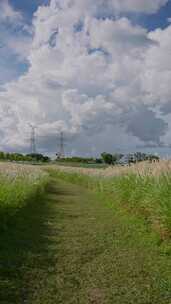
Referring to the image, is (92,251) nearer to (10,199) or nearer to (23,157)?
(10,199)

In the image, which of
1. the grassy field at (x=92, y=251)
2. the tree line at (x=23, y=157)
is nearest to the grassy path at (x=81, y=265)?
the grassy field at (x=92, y=251)

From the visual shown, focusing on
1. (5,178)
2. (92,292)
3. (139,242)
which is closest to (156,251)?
(139,242)

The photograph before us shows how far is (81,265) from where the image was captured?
6.11 metres

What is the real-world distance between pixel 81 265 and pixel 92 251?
3.12 ft

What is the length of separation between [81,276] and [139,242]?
2.65 m

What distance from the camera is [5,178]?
42.4 feet

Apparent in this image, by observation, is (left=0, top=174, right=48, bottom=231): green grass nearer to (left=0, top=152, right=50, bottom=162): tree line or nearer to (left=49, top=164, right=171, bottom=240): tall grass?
(left=49, top=164, right=171, bottom=240): tall grass

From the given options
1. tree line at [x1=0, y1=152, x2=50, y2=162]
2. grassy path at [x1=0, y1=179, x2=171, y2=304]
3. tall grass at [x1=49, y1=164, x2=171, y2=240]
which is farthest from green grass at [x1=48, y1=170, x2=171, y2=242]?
tree line at [x1=0, y1=152, x2=50, y2=162]

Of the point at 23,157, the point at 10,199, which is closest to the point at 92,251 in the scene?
the point at 10,199

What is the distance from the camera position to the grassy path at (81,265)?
4.75m

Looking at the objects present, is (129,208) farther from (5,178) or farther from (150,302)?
(150,302)

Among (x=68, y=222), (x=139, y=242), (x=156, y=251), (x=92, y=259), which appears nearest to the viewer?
(x=92, y=259)

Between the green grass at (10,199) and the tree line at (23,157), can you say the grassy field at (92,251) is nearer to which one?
the green grass at (10,199)

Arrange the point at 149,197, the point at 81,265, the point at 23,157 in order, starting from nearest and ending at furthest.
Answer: the point at 81,265, the point at 149,197, the point at 23,157
